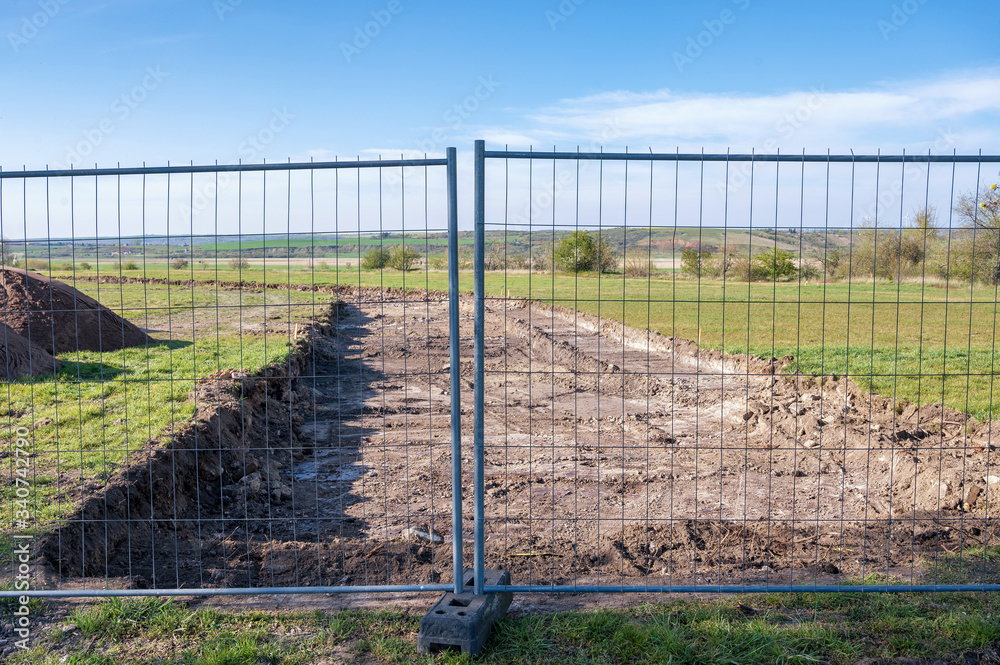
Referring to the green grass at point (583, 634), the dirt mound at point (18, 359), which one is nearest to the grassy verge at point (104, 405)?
the dirt mound at point (18, 359)

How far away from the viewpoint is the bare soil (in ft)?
18.4

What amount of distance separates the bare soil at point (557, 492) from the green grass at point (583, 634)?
1.92ft

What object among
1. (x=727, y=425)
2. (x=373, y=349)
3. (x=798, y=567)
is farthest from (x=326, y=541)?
(x=373, y=349)

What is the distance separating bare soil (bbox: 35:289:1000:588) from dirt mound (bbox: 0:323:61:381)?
3.73 meters

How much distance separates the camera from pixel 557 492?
27.2 feet

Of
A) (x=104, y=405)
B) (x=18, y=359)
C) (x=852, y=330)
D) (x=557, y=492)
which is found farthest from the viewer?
(x=852, y=330)

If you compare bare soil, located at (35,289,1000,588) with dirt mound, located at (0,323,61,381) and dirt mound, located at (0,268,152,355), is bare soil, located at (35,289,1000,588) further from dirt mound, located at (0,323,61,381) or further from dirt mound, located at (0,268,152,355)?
dirt mound, located at (0,268,152,355)

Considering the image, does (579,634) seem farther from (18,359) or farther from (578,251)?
(18,359)

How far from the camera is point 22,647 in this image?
4.07m

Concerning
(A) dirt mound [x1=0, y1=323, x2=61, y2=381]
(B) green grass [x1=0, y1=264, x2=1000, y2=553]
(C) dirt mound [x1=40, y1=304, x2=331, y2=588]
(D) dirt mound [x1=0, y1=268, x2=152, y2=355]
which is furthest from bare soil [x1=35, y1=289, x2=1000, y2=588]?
(D) dirt mound [x1=0, y1=268, x2=152, y2=355]

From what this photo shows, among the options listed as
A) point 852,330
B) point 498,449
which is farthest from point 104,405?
point 852,330

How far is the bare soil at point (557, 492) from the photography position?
561cm

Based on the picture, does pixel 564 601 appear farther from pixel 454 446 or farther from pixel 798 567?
pixel 798 567

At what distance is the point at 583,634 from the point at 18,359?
11777 millimetres
